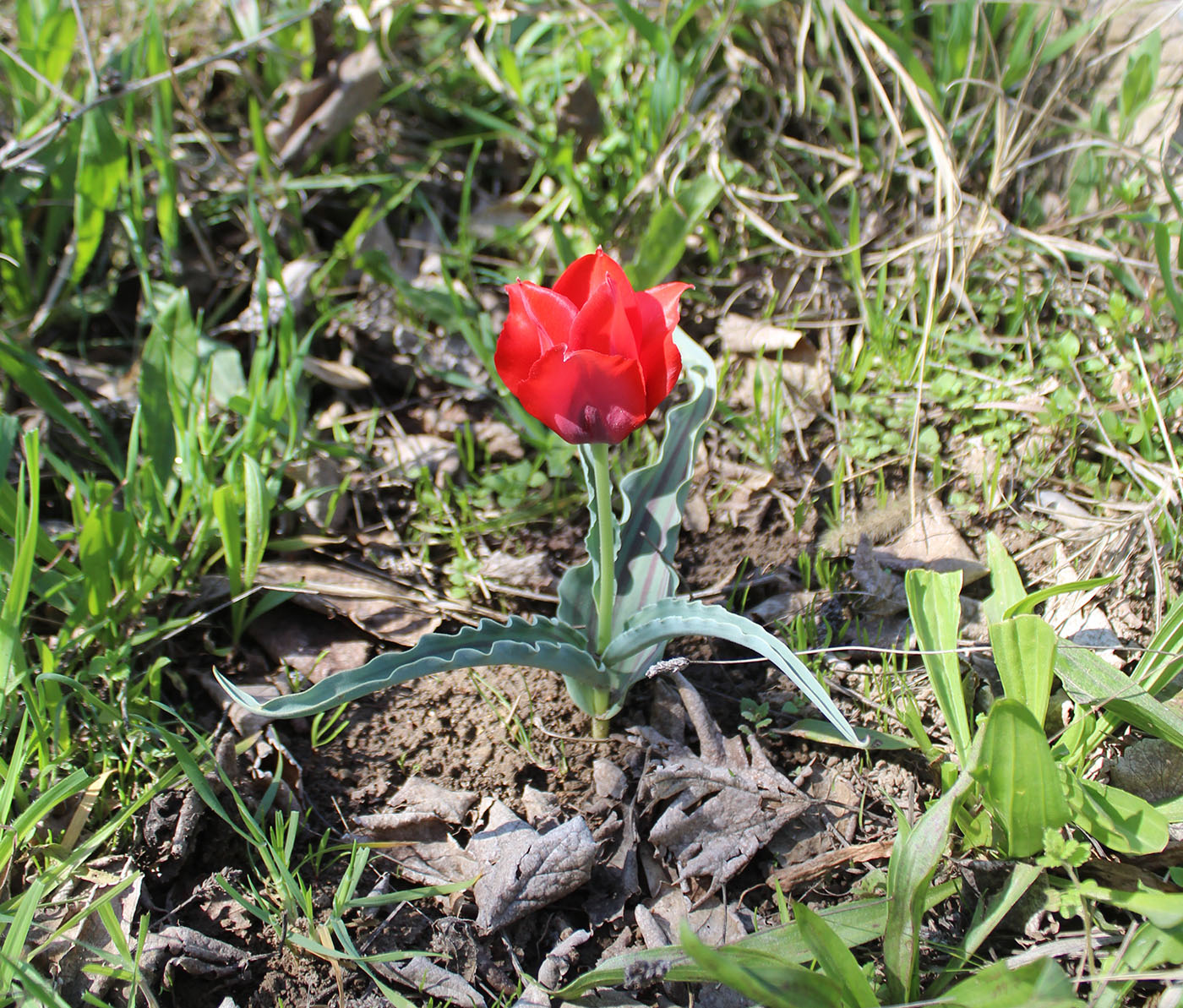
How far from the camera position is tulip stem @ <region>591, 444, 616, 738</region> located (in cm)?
158

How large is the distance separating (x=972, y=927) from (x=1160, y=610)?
76 cm

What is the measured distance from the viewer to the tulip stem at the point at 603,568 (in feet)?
5.20

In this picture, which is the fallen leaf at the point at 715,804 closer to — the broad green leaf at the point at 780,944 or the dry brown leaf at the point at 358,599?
the broad green leaf at the point at 780,944

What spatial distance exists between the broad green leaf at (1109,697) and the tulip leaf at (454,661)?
847mm

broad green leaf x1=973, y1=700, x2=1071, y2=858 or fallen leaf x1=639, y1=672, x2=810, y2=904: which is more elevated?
broad green leaf x1=973, y1=700, x2=1071, y2=858

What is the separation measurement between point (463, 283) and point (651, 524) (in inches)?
51.5

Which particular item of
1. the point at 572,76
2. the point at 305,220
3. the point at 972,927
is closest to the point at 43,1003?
the point at 972,927

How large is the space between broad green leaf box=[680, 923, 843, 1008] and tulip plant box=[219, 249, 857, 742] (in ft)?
1.14

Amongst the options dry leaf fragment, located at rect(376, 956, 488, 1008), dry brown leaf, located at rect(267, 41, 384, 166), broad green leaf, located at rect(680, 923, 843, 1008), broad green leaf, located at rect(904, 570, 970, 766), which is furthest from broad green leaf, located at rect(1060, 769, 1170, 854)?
dry brown leaf, located at rect(267, 41, 384, 166)

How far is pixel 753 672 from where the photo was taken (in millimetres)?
1982

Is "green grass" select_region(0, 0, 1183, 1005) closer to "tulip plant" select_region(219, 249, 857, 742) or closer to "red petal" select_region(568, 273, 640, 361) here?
"tulip plant" select_region(219, 249, 857, 742)

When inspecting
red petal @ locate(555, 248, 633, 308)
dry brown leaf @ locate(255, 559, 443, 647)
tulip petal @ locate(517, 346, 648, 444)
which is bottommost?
dry brown leaf @ locate(255, 559, 443, 647)

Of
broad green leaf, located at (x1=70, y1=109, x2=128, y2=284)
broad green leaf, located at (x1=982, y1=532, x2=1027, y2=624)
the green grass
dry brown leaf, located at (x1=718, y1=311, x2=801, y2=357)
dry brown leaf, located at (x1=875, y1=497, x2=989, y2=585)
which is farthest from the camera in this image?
broad green leaf, located at (x1=70, y1=109, x2=128, y2=284)

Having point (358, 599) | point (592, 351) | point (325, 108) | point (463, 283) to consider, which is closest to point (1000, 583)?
point (592, 351)
